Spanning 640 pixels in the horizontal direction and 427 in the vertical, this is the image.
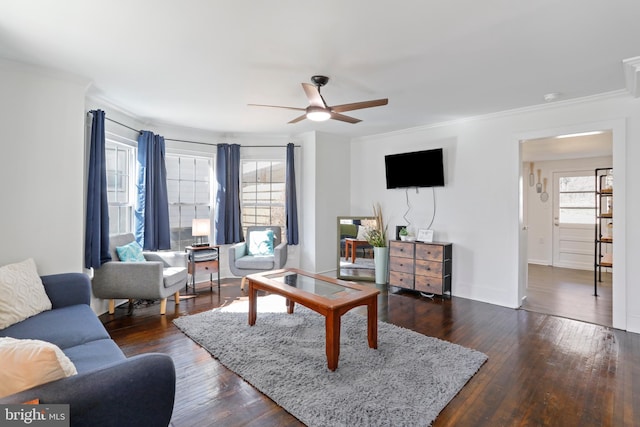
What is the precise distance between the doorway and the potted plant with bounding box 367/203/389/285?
7.20 feet

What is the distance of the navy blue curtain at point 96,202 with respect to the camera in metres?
3.35

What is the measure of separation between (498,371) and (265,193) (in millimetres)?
4279

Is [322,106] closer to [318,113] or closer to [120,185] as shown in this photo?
[318,113]

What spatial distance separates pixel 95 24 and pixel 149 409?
236 cm

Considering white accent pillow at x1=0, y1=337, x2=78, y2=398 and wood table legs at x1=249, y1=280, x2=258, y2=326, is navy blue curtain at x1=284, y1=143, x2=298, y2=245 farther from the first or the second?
white accent pillow at x1=0, y1=337, x2=78, y2=398

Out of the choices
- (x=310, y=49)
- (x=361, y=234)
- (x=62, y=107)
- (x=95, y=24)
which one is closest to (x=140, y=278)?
(x=62, y=107)

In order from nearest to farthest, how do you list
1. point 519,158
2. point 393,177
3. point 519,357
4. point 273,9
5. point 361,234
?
point 273,9 < point 519,357 < point 519,158 < point 393,177 < point 361,234

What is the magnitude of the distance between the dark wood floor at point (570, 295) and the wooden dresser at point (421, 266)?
102 cm

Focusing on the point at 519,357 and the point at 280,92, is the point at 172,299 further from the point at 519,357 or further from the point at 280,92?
the point at 519,357

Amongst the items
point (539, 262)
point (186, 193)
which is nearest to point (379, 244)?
point (186, 193)

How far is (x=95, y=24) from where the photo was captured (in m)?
2.12

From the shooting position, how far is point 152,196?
4.41 metres

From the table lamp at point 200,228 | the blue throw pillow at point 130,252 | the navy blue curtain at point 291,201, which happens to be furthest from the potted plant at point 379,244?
the blue throw pillow at point 130,252

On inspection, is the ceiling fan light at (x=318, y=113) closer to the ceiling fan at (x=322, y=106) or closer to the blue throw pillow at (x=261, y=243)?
the ceiling fan at (x=322, y=106)
